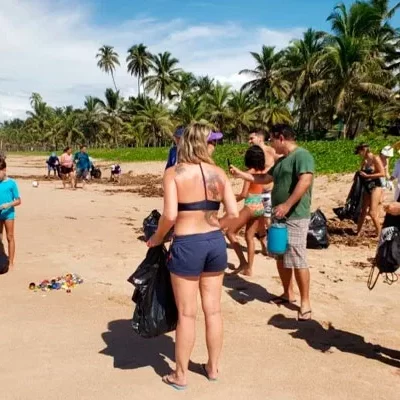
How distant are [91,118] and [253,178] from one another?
2585 inches

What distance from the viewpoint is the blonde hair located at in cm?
306

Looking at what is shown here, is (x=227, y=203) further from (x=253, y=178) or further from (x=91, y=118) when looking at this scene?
(x=91, y=118)

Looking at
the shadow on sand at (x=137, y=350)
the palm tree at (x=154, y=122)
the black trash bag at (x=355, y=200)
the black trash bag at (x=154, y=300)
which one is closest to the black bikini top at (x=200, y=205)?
the black trash bag at (x=154, y=300)

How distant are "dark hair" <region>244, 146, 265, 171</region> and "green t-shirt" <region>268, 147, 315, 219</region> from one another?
673 mm

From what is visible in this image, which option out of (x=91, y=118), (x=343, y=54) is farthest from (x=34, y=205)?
(x=91, y=118)

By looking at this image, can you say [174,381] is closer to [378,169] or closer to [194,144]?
[194,144]

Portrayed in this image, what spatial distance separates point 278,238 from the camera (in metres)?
4.43

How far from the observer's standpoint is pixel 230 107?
49250mm

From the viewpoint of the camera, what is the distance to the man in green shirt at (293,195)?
14.4ft

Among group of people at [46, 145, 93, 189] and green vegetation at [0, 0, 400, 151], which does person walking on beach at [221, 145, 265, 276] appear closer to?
group of people at [46, 145, 93, 189]

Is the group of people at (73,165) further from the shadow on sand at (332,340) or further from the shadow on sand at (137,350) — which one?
the shadow on sand at (332,340)

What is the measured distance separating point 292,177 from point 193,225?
5.72 feet

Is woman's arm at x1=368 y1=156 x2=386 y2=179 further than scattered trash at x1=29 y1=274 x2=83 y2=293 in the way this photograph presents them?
Yes

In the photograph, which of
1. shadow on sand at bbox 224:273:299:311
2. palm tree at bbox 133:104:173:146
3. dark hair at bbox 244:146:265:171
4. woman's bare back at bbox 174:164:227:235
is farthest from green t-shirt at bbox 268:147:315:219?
palm tree at bbox 133:104:173:146
